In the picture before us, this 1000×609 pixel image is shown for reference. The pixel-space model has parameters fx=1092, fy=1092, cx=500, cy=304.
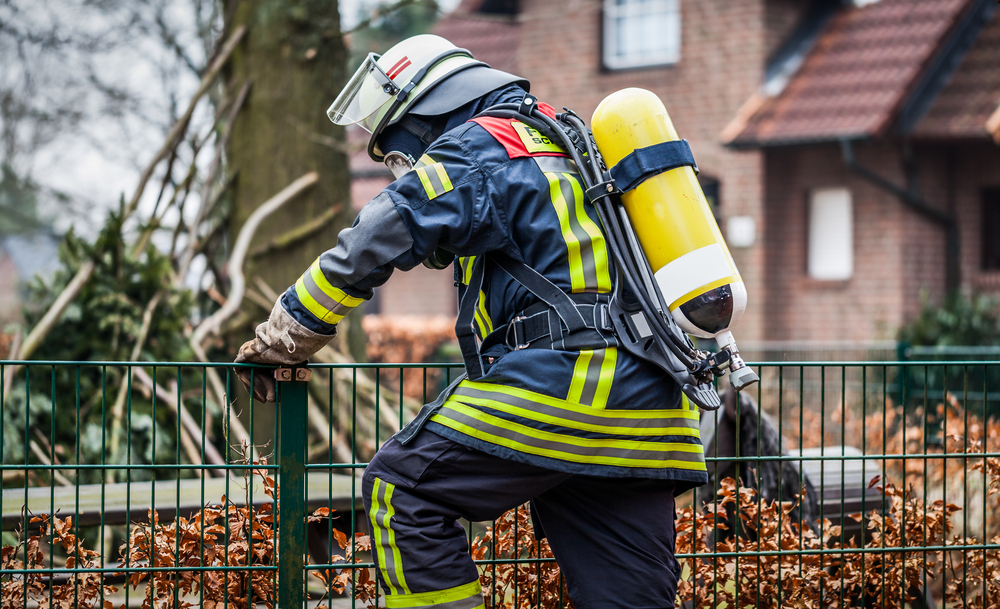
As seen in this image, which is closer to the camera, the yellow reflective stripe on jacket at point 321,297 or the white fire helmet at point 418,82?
the yellow reflective stripe on jacket at point 321,297

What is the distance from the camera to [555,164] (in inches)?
102

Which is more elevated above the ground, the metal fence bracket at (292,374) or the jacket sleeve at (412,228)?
the jacket sleeve at (412,228)

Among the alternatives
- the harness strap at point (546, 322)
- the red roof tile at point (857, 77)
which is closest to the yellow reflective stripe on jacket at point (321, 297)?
the harness strap at point (546, 322)

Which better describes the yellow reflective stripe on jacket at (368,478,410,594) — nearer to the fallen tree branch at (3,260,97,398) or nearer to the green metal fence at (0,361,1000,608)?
the green metal fence at (0,361,1000,608)

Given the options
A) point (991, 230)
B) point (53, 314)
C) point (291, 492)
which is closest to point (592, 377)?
point (291, 492)

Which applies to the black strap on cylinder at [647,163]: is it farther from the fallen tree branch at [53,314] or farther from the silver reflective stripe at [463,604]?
the fallen tree branch at [53,314]

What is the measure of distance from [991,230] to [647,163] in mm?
10787

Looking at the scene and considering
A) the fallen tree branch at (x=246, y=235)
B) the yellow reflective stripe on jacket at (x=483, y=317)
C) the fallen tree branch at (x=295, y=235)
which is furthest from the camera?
the fallen tree branch at (x=295, y=235)

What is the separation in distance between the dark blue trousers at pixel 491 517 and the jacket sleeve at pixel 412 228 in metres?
0.39

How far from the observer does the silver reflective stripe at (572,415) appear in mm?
2445

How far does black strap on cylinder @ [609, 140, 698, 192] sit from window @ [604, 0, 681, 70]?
446 inches

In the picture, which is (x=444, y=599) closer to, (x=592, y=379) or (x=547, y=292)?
(x=592, y=379)

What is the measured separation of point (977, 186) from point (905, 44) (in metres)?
1.75

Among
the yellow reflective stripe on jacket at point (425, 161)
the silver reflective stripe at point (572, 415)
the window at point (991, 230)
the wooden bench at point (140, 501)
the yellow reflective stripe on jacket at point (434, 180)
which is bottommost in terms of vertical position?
the wooden bench at point (140, 501)
